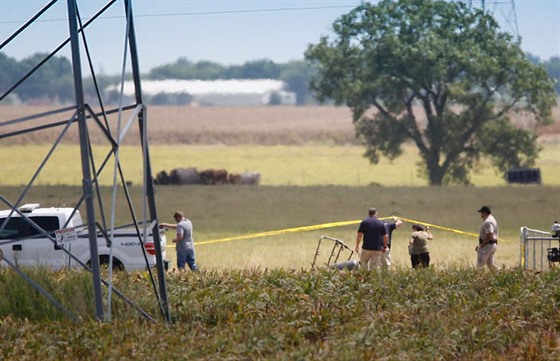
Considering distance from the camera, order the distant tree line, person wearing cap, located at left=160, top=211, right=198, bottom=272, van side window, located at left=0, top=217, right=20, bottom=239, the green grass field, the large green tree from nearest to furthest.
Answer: van side window, located at left=0, top=217, right=20, bottom=239, person wearing cap, located at left=160, top=211, right=198, bottom=272, the green grass field, the distant tree line, the large green tree

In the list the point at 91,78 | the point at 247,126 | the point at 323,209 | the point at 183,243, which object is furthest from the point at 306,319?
the point at 247,126

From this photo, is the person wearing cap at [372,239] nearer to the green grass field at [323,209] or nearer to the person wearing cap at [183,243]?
the person wearing cap at [183,243]

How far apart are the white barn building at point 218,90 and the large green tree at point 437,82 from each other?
124 inches

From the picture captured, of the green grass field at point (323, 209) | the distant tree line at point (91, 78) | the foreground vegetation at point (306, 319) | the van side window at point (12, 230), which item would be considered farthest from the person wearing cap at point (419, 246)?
the distant tree line at point (91, 78)

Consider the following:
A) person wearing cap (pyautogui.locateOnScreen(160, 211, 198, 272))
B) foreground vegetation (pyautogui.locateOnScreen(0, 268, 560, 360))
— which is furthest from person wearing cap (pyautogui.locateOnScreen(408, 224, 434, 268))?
person wearing cap (pyautogui.locateOnScreen(160, 211, 198, 272))

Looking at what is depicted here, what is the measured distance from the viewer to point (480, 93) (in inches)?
2746

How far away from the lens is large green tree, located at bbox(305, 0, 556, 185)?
225 feet

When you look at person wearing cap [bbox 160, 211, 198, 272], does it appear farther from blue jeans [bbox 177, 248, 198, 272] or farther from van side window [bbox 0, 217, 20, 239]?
van side window [bbox 0, 217, 20, 239]

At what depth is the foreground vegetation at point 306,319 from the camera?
16.3 metres

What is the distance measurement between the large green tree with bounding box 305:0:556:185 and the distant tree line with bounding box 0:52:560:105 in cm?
324

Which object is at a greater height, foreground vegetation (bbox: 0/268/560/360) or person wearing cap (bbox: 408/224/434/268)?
person wearing cap (bbox: 408/224/434/268)

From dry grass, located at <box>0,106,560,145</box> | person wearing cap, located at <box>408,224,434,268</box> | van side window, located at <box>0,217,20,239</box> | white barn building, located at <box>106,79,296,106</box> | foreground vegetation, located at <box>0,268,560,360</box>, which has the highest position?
white barn building, located at <box>106,79,296,106</box>

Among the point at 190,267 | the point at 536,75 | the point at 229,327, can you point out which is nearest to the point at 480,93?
the point at 536,75

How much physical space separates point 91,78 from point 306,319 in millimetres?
37754
